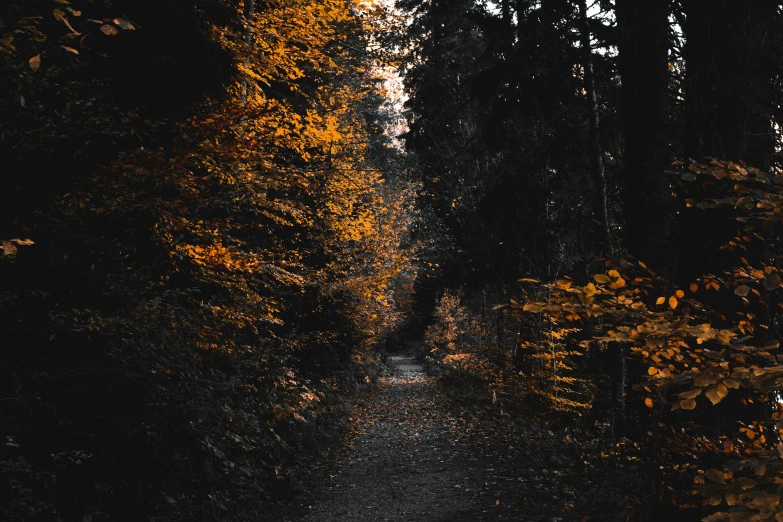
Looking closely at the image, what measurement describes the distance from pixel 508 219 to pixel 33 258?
8423 mm

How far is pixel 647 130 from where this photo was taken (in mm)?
5277

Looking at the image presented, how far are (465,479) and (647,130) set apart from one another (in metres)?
6.06

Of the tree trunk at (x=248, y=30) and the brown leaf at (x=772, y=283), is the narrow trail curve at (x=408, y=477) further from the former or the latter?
the tree trunk at (x=248, y=30)

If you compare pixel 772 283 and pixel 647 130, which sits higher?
pixel 647 130

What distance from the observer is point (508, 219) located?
10.8 metres

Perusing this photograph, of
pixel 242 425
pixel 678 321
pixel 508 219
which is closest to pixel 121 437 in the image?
pixel 242 425

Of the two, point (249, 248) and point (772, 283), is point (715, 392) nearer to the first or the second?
point (772, 283)

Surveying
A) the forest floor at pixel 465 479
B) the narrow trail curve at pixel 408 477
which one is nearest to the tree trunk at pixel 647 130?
the forest floor at pixel 465 479

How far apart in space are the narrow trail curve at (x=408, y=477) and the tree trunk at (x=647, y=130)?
13.0ft

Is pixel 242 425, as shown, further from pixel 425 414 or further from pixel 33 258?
pixel 425 414

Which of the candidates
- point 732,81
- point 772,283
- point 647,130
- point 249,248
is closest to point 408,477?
point 249,248

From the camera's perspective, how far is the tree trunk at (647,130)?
5.22 meters

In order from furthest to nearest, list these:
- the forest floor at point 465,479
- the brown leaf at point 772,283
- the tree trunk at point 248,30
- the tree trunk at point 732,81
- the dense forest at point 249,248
Answer: the tree trunk at point 248,30 < the forest floor at point 465,479 < the tree trunk at point 732,81 < the dense forest at point 249,248 < the brown leaf at point 772,283

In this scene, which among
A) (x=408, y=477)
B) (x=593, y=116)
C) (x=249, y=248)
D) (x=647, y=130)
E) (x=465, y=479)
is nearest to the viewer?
(x=647, y=130)
